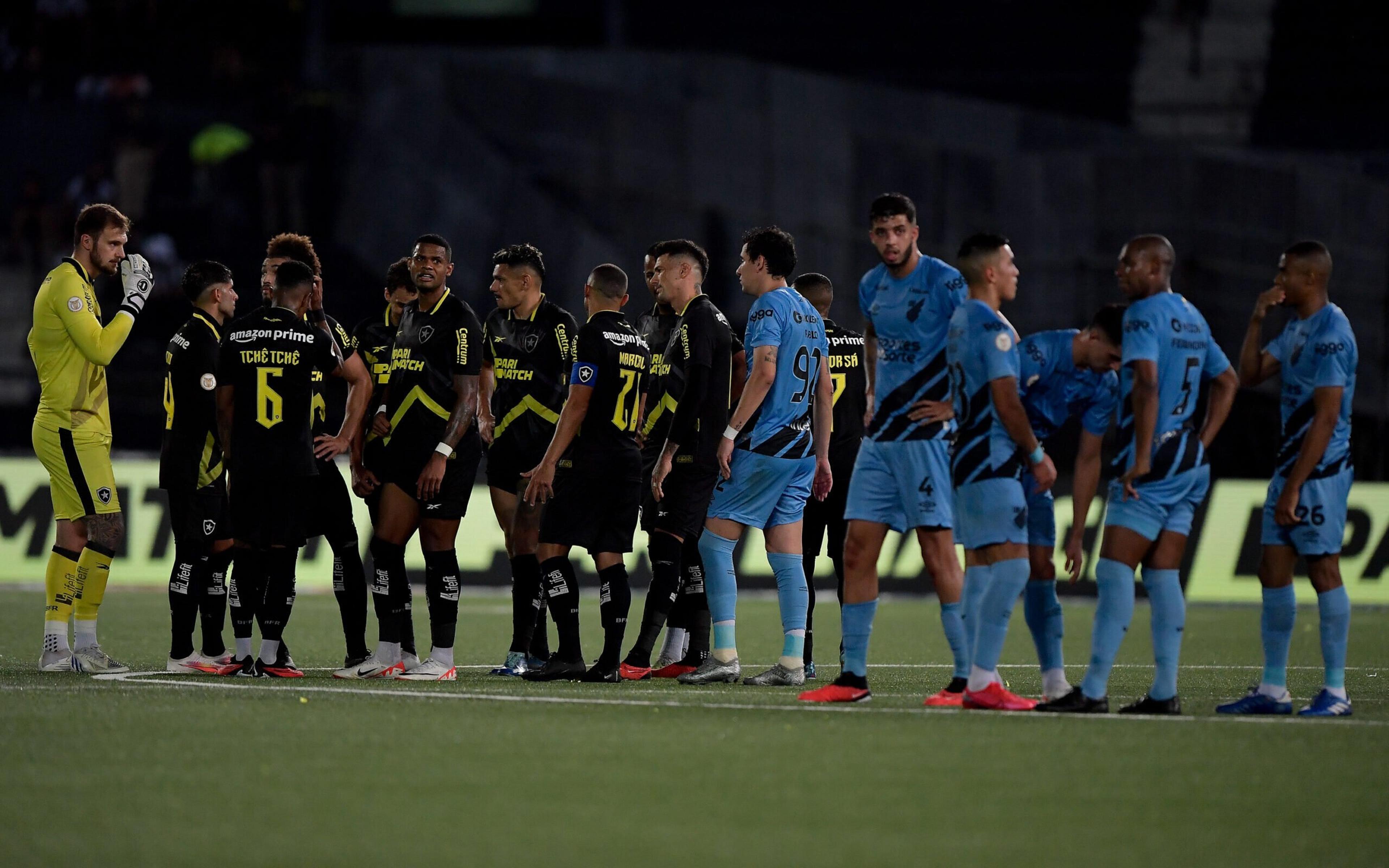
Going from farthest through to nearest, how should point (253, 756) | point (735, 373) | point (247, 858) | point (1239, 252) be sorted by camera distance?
point (1239, 252) < point (735, 373) < point (253, 756) < point (247, 858)

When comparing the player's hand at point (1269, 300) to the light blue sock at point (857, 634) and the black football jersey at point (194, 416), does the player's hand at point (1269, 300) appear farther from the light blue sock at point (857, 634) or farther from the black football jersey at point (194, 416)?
the black football jersey at point (194, 416)

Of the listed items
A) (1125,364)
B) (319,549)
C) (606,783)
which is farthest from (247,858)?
(319,549)

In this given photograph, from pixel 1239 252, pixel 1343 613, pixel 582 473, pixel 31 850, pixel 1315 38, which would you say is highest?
pixel 1315 38

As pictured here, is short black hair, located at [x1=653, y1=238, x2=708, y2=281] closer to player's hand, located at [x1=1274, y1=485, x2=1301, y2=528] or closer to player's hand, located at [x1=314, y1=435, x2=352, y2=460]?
player's hand, located at [x1=314, y1=435, x2=352, y2=460]

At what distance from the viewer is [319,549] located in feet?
55.4

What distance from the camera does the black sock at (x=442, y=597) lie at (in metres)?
9.19

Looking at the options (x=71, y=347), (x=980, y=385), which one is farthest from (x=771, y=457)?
(x=71, y=347)

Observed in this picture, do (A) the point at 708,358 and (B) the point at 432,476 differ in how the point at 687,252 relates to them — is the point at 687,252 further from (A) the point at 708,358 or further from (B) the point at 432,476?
(B) the point at 432,476

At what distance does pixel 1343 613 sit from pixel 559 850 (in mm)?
4586

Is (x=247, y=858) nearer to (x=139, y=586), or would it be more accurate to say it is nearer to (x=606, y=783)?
(x=606, y=783)

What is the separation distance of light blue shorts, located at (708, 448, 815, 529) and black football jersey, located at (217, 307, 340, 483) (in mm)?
2143

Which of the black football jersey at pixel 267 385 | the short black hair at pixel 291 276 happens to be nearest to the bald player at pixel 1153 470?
the black football jersey at pixel 267 385

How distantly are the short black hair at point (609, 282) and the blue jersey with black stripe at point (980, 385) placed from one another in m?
2.22

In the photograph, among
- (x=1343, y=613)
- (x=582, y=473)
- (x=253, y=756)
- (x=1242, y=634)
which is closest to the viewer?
(x=253, y=756)
